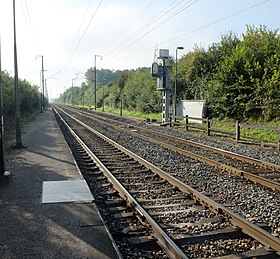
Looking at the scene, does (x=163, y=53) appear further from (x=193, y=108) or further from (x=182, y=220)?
(x=182, y=220)

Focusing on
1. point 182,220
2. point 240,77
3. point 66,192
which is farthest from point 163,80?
point 182,220

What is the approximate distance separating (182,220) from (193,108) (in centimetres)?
2459

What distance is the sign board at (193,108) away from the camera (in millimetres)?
28281

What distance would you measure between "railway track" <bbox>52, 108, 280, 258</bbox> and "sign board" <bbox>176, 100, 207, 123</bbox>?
1947cm

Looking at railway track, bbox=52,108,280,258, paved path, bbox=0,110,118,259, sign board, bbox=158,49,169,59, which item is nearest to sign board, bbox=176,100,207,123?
sign board, bbox=158,49,169,59

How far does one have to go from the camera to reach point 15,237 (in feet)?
16.7

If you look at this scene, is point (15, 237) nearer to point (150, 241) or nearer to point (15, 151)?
point (150, 241)

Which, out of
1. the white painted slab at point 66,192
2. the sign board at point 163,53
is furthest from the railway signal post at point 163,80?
the white painted slab at point 66,192

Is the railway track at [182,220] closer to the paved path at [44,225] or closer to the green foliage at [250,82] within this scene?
the paved path at [44,225]

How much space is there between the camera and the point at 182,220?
19.3 ft

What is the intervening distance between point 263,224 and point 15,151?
10902 millimetres

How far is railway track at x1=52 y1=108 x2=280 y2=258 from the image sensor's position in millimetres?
4723

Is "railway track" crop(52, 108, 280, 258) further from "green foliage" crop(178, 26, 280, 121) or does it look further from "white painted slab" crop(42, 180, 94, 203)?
"green foliage" crop(178, 26, 280, 121)

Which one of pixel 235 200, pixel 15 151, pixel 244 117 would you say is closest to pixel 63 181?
pixel 235 200
